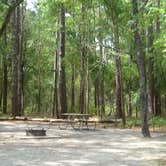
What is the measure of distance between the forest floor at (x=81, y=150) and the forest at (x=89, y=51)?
210 cm

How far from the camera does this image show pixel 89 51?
117ft

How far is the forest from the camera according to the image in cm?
1757

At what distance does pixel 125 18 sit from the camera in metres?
18.2

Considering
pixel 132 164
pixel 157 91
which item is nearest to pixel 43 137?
pixel 132 164

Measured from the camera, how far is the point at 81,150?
12969 millimetres

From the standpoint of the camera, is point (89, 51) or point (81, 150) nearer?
point (81, 150)

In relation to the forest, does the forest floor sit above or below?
below

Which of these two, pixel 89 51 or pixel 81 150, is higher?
pixel 89 51

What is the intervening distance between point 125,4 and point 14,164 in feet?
40.9

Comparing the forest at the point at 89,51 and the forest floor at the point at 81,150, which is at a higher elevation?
the forest at the point at 89,51

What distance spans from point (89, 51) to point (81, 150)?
23.2 m

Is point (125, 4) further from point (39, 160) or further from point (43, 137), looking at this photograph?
point (39, 160)

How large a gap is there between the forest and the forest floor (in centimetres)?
210

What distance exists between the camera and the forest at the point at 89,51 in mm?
17572
